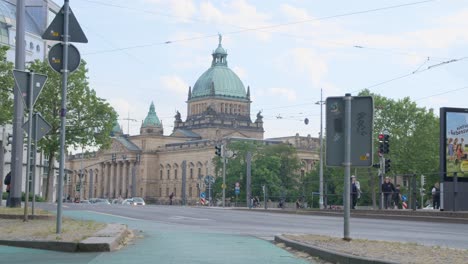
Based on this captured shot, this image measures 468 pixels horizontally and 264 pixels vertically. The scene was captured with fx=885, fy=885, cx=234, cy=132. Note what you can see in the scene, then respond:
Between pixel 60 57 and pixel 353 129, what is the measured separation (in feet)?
18.8

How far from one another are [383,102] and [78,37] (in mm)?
91420

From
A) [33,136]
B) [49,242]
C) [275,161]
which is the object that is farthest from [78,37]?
[275,161]

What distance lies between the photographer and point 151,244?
1427 centimetres

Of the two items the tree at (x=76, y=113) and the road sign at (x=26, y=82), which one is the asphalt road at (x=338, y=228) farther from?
the tree at (x=76, y=113)

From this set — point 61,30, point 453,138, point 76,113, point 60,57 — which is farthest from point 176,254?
point 76,113

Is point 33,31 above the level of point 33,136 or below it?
above

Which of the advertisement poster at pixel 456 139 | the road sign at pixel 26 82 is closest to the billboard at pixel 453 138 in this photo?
the advertisement poster at pixel 456 139

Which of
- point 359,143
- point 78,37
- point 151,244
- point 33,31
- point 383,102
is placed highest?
point 33,31

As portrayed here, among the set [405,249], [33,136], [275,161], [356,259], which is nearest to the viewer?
[356,259]

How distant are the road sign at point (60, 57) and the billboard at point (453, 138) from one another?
23.1 m

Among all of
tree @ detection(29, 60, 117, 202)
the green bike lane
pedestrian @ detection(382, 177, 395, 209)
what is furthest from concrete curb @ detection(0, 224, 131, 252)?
tree @ detection(29, 60, 117, 202)

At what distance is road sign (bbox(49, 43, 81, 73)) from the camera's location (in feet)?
52.4

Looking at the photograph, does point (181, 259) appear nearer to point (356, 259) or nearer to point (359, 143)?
point (356, 259)

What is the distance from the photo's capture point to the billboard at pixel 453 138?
3634 centimetres
